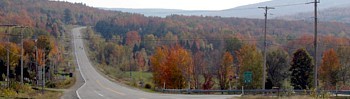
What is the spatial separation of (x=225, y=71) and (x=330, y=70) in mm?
14483

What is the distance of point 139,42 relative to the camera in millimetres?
151125

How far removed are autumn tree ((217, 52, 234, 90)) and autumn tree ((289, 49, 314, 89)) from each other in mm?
14576

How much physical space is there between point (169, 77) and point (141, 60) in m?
49.6

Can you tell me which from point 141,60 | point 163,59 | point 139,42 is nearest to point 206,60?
point 163,59

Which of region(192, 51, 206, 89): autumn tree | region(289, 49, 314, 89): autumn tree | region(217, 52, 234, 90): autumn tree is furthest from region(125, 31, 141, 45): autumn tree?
region(289, 49, 314, 89): autumn tree

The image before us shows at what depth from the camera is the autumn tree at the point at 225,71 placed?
77.7 meters

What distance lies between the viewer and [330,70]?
78562 mm

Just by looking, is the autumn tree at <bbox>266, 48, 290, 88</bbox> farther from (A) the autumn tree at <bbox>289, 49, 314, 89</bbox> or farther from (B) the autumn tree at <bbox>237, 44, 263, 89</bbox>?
(A) the autumn tree at <bbox>289, 49, 314, 89</bbox>

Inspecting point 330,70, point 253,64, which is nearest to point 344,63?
point 330,70

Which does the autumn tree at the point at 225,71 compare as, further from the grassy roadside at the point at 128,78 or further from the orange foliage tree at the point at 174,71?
the grassy roadside at the point at 128,78

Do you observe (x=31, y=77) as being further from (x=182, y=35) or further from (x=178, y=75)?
(x=182, y=35)

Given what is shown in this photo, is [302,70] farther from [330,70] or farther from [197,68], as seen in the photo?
[197,68]

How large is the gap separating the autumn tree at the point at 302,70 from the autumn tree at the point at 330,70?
16.2 metres

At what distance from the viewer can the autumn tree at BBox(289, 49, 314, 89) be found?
63.1 metres
